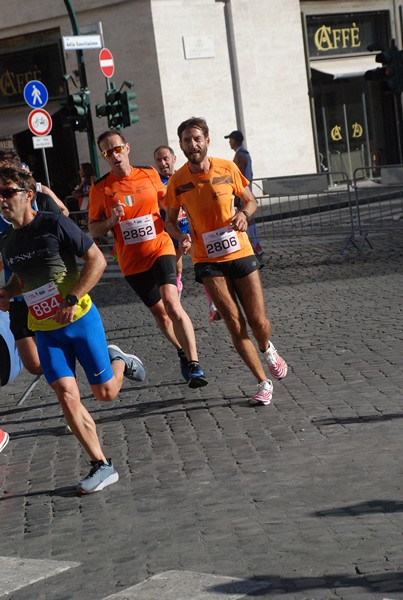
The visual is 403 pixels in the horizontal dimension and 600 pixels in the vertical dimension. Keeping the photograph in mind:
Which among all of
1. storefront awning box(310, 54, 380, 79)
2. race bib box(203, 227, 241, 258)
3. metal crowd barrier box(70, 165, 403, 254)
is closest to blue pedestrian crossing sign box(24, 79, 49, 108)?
metal crowd barrier box(70, 165, 403, 254)

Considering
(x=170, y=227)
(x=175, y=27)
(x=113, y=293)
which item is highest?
(x=175, y=27)

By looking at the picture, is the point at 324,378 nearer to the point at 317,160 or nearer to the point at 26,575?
the point at 26,575

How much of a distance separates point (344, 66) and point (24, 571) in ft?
101

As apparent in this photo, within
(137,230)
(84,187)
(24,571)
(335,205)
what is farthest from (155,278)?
(84,187)

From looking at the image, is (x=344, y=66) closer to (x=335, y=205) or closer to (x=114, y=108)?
(x=114, y=108)

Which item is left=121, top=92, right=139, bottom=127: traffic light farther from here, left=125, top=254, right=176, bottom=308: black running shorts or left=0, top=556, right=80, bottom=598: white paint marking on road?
left=0, top=556, right=80, bottom=598: white paint marking on road

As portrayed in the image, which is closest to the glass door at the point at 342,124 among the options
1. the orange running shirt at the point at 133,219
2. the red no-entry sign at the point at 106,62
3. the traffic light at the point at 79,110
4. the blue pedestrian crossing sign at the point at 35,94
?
the red no-entry sign at the point at 106,62

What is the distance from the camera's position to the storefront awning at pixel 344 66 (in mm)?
34062

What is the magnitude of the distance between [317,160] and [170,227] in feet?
84.1

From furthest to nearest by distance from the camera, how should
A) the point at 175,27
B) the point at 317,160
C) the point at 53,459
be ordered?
1. the point at 317,160
2. the point at 175,27
3. the point at 53,459

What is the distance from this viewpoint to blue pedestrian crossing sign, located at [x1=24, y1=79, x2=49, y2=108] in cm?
2541

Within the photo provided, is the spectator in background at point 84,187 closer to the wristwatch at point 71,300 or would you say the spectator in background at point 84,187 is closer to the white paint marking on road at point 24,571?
the wristwatch at point 71,300

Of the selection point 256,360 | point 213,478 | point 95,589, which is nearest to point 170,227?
point 256,360

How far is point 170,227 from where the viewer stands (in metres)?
8.84
